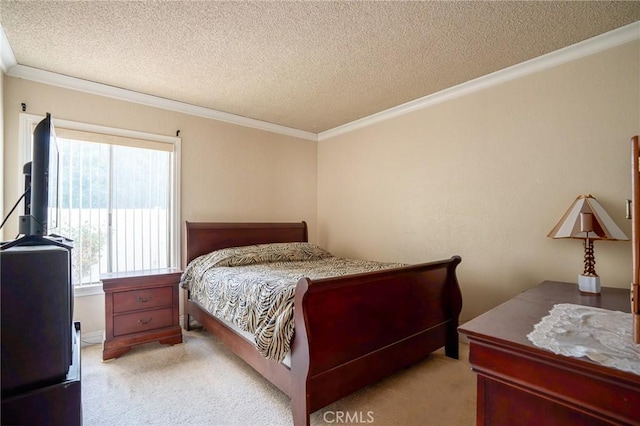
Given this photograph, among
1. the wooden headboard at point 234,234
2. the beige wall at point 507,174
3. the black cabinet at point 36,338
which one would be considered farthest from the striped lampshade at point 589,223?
the wooden headboard at point 234,234

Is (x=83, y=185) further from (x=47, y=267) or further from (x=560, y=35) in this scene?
(x=560, y=35)

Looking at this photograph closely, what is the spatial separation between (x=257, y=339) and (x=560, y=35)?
303 centimetres

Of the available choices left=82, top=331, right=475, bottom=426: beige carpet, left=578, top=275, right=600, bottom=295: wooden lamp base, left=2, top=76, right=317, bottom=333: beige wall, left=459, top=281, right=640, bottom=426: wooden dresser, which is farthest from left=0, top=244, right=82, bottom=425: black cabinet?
left=578, top=275, right=600, bottom=295: wooden lamp base

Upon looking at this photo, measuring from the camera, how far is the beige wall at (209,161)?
2736mm

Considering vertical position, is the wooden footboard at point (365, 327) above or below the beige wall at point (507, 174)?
below

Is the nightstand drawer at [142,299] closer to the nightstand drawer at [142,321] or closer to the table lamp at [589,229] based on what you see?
the nightstand drawer at [142,321]

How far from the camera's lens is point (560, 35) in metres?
2.23

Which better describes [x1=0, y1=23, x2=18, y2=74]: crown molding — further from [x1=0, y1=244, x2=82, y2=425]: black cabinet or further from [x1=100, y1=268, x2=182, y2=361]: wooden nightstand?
[x1=0, y1=244, x2=82, y2=425]: black cabinet

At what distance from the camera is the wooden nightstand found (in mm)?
2641

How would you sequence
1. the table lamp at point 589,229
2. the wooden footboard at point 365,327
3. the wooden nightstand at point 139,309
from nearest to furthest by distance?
the wooden footboard at point 365,327
the table lamp at point 589,229
the wooden nightstand at point 139,309

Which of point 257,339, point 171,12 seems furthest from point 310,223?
point 171,12

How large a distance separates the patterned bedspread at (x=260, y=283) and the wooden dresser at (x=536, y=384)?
1014 millimetres

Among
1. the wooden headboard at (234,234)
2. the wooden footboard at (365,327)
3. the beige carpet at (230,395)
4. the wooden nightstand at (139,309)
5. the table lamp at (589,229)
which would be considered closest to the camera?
the wooden footboard at (365,327)

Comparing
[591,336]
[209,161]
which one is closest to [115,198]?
[209,161]
